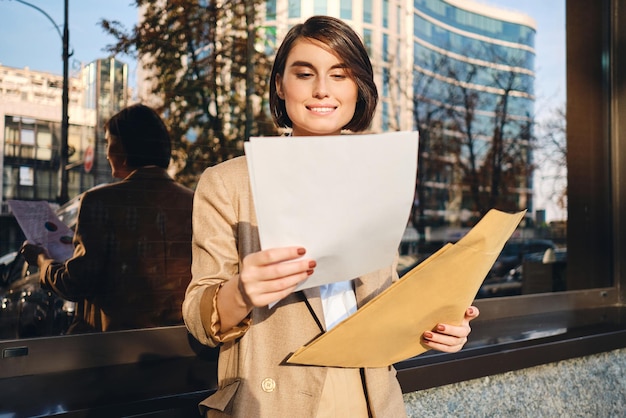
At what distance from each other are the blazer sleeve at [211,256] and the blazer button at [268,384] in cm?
13

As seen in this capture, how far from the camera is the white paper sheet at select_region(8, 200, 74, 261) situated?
2.03 meters

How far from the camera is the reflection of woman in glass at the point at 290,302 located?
1.07 m

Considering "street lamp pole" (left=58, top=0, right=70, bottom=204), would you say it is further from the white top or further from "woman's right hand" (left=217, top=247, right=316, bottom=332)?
"woman's right hand" (left=217, top=247, right=316, bottom=332)

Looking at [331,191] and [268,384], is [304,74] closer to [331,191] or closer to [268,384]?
[331,191]

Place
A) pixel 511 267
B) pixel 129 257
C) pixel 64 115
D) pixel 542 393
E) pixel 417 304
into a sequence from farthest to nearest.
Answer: pixel 511 267
pixel 542 393
pixel 129 257
pixel 64 115
pixel 417 304

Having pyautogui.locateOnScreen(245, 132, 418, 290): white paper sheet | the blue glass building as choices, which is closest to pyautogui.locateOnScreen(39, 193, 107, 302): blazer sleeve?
pyautogui.locateOnScreen(245, 132, 418, 290): white paper sheet

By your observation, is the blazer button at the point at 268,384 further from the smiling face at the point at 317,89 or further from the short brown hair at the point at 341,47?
the short brown hair at the point at 341,47

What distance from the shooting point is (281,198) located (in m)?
0.84

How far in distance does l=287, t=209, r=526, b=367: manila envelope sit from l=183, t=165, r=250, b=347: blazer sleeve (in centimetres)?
16

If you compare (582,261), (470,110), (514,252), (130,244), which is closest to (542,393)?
(514,252)

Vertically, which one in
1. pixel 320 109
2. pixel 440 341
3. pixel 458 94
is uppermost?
pixel 458 94

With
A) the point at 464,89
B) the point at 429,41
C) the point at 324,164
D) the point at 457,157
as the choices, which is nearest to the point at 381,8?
the point at 429,41

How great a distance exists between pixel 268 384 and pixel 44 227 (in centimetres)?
128

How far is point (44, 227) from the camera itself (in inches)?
81.4
